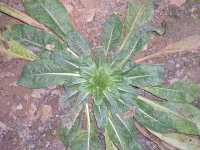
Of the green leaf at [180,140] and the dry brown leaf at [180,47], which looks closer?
the green leaf at [180,140]

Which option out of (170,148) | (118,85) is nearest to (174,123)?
(170,148)


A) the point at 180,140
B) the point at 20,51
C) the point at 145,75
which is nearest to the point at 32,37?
the point at 20,51

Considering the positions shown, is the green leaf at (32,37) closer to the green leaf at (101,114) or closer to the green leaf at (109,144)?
the green leaf at (101,114)

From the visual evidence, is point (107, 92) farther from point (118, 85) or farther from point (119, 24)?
point (119, 24)

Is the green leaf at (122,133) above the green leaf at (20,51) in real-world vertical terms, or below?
below

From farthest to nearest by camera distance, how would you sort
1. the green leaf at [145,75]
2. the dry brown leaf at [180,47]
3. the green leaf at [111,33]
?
the dry brown leaf at [180,47]
the green leaf at [111,33]
the green leaf at [145,75]

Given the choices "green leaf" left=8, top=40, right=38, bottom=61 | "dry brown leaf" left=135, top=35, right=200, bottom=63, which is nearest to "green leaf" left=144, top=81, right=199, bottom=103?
"dry brown leaf" left=135, top=35, right=200, bottom=63

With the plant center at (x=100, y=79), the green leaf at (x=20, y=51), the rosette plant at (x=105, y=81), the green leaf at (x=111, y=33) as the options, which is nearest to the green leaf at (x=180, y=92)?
the rosette plant at (x=105, y=81)

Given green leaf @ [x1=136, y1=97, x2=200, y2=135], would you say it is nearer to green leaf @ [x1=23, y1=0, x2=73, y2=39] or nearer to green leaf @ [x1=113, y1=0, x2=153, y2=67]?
green leaf @ [x1=113, y1=0, x2=153, y2=67]
